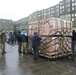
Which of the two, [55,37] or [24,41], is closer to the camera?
[55,37]

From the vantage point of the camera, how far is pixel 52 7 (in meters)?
90.2

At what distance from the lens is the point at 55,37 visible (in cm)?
937

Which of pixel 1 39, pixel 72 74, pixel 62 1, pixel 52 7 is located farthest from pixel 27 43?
pixel 52 7

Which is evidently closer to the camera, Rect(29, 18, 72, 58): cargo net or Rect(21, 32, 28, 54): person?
Rect(29, 18, 72, 58): cargo net

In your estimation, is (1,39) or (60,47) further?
(1,39)

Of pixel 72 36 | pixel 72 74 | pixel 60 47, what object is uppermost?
pixel 72 36

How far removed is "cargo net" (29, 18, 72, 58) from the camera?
932 centimetres

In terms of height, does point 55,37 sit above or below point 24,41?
above

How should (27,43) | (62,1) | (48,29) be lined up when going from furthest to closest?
(62,1) → (27,43) → (48,29)

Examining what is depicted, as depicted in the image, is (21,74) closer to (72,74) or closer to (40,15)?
(72,74)

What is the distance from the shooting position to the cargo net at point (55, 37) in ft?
30.6

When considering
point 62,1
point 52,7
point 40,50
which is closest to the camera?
point 40,50

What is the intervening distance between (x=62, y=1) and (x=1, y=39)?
68262 mm

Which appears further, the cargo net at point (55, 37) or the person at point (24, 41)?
the person at point (24, 41)
